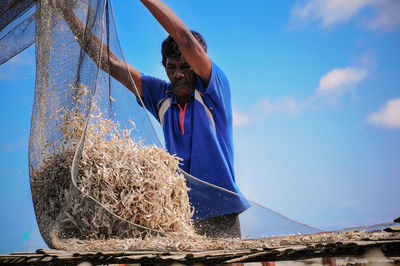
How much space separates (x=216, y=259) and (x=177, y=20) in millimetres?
1038

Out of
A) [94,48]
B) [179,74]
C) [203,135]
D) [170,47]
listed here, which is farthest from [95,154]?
[170,47]

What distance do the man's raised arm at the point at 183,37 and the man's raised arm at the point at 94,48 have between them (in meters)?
0.25

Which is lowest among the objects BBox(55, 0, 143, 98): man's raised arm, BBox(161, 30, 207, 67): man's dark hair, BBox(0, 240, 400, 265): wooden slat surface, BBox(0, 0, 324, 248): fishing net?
BBox(0, 240, 400, 265): wooden slat surface

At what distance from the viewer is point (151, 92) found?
1.70 meters

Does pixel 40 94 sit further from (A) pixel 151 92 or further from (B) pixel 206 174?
(B) pixel 206 174

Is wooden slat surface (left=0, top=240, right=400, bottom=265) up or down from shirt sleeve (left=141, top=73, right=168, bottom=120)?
down

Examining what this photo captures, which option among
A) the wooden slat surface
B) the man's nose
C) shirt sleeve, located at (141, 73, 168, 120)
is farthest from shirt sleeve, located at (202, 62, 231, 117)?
the wooden slat surface

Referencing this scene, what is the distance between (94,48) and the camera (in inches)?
47.4

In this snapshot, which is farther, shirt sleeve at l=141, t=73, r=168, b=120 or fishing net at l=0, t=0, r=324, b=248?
shirt sleeve at l=141, t=73, r=168, b=120

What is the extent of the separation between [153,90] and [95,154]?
67 centimetres

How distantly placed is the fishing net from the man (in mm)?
17

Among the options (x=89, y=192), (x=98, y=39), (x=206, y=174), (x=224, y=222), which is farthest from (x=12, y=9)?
(x=224, y=222)

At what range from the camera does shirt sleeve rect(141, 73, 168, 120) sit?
1.68 metres

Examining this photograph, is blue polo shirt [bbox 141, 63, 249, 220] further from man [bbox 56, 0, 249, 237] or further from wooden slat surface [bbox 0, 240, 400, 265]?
wooden slat surface [bbox 0, 240, 400, 265]
